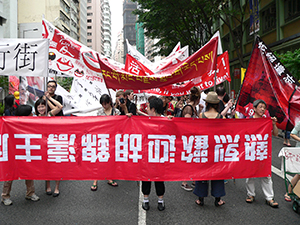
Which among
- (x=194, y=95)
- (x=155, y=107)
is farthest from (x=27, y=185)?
(x=194, y=95)

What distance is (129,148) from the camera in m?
4.34

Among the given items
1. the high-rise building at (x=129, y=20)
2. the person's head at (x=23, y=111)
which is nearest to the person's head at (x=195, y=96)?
the person's head at (x=23, y=111)

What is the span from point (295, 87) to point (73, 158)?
351 cm

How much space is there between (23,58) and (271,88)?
406cm

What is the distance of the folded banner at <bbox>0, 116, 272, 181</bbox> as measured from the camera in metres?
4.31

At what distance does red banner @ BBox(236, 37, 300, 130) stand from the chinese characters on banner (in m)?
3.46

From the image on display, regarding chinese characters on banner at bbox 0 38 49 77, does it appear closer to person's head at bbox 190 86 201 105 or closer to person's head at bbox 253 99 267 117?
person's head at bbox 190 86 201 105

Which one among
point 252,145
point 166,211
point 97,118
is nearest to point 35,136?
point 97,118

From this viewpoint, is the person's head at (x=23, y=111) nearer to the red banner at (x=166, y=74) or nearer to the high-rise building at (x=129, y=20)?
the red banner at (x=166, y=74)

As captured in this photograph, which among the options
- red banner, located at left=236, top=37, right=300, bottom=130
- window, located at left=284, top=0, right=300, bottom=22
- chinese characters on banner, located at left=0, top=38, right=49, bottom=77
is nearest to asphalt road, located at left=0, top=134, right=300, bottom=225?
red banner, located at left=236, top=37, right=300, bottom=130

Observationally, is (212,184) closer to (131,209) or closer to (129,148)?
(131,209)

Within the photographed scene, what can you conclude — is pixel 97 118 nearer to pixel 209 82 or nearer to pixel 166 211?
pixel 166 211

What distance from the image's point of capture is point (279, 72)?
167 inches

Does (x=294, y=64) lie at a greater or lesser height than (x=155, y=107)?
greater
